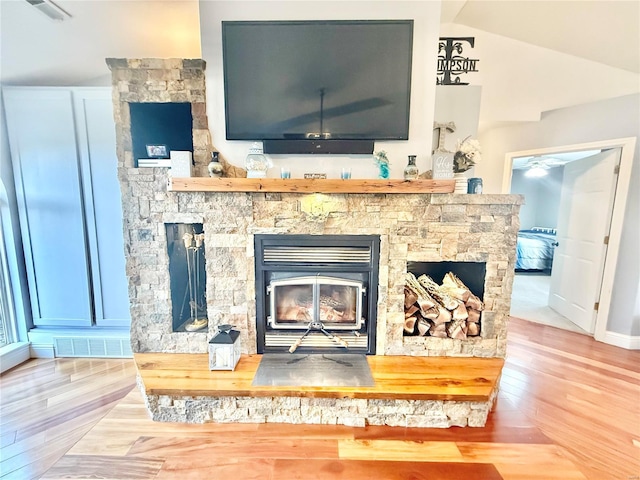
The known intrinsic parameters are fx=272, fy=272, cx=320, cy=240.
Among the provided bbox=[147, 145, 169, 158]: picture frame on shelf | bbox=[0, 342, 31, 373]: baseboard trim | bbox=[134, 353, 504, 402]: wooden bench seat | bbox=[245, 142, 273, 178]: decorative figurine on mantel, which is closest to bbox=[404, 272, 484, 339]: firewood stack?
bbox=[134, 353, 504, 402]: wooden bench seat

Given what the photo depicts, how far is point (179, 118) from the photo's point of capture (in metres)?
2.18

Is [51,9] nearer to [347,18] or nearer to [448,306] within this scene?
[347,18]

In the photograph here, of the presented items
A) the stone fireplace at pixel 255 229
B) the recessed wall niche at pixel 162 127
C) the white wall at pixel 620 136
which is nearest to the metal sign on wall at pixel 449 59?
the stone fireplace at pixel 255 229

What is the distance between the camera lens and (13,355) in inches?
92.8

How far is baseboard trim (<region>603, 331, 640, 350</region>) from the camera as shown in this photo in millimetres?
2662

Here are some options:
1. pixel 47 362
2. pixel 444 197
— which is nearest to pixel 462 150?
pixel 444 197

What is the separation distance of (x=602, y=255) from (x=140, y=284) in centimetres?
437

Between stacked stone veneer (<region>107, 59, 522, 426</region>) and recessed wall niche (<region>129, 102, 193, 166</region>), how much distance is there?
136 mm

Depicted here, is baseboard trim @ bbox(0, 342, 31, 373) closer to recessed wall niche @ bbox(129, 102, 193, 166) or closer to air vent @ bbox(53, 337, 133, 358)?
air vent @ bbox(53, 337, 133, 358)

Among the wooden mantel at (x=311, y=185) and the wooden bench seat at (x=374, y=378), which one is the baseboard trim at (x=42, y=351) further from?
the wooden mantel at (x=311, y=185)

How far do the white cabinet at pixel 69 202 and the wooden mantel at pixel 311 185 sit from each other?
1.11 meters

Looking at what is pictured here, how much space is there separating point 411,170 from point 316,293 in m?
1.11

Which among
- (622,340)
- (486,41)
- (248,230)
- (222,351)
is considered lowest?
(622,340)

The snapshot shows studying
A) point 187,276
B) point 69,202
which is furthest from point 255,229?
point 69,202
